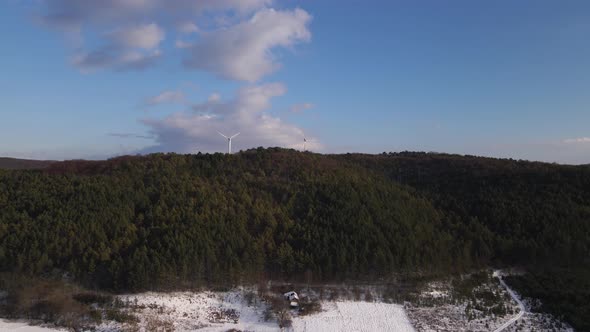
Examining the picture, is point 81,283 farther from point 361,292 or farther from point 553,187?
point 553,187

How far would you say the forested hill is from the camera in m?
29.1

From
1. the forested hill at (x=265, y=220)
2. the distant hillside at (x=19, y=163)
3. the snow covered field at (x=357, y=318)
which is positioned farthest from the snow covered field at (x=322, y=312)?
the distant hillside at (x=19, y=163)

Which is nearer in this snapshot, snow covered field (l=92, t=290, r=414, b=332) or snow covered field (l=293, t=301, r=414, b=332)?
snow covered field (l=92, t=290, r=414, b=332)

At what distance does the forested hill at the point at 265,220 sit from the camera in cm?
2911

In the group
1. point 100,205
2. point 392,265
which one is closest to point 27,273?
point 100,205

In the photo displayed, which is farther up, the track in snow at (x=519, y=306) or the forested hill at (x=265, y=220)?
the forested hill at (x=265, y=220)

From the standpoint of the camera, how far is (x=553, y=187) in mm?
43188

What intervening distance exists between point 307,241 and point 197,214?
8.35m

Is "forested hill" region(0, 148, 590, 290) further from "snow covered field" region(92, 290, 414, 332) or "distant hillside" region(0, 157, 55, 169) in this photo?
"distant hillside" region(0, 157, 55, 169)

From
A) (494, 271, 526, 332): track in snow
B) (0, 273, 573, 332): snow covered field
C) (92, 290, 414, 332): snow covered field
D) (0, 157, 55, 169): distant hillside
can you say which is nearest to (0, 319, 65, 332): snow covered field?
(0, 273, 573, 332): snow covered field

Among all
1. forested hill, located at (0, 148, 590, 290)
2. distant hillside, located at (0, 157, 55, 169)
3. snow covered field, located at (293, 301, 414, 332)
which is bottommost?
snow covered field, located at (293, 301, 414, 332)

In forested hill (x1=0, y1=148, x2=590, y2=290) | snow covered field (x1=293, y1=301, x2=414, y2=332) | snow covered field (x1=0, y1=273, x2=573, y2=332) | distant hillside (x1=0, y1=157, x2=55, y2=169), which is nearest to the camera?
snow covered field (x1=0, y1=273, x2=573, y2=332)

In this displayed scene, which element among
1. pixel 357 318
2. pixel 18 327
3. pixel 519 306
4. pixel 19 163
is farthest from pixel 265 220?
pixel 19 163

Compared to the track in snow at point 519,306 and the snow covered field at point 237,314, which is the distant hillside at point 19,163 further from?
the track in snow at point 519,306
